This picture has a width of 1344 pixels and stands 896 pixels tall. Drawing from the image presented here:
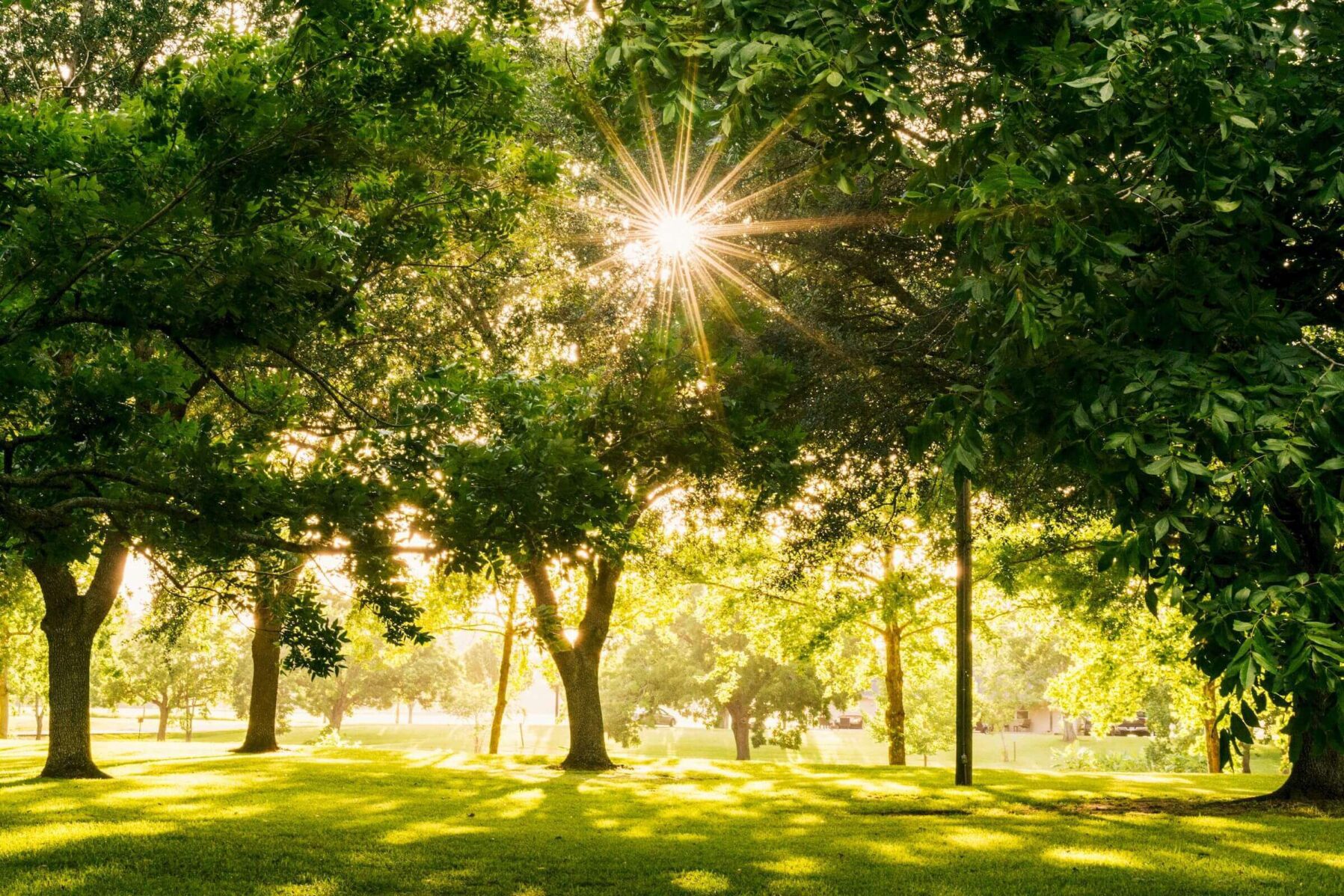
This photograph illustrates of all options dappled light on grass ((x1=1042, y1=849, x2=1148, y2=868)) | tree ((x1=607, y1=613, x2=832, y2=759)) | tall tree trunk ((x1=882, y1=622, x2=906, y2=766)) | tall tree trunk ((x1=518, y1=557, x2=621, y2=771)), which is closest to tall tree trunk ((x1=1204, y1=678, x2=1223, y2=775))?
tall tree trunk ((x1=882, y1=622, x2=906, y2=766))

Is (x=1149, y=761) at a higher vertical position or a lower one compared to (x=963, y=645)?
lower

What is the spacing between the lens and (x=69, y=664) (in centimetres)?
1809

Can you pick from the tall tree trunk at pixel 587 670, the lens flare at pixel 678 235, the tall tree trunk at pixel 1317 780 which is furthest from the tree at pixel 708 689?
the lens flare at pixel 678 235

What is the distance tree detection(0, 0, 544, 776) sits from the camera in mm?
6523

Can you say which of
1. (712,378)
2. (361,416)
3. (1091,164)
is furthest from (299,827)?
(1091,164)

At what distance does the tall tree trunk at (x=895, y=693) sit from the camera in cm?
3144

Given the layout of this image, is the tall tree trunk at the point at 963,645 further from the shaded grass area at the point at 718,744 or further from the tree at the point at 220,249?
the shaded grass area at the point at 718,744

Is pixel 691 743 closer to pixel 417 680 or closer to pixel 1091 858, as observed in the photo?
pixel 417 680

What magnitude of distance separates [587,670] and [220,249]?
1854 cm

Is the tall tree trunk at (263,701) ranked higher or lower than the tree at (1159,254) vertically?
lower

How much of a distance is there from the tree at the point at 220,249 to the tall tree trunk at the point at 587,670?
1501 centimetres

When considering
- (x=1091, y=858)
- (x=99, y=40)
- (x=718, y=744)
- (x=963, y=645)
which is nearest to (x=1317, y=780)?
(x=963, y=645)

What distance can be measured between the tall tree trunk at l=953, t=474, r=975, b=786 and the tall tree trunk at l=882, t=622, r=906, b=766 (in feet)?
37.9

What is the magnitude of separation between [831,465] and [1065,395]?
8.56 m
